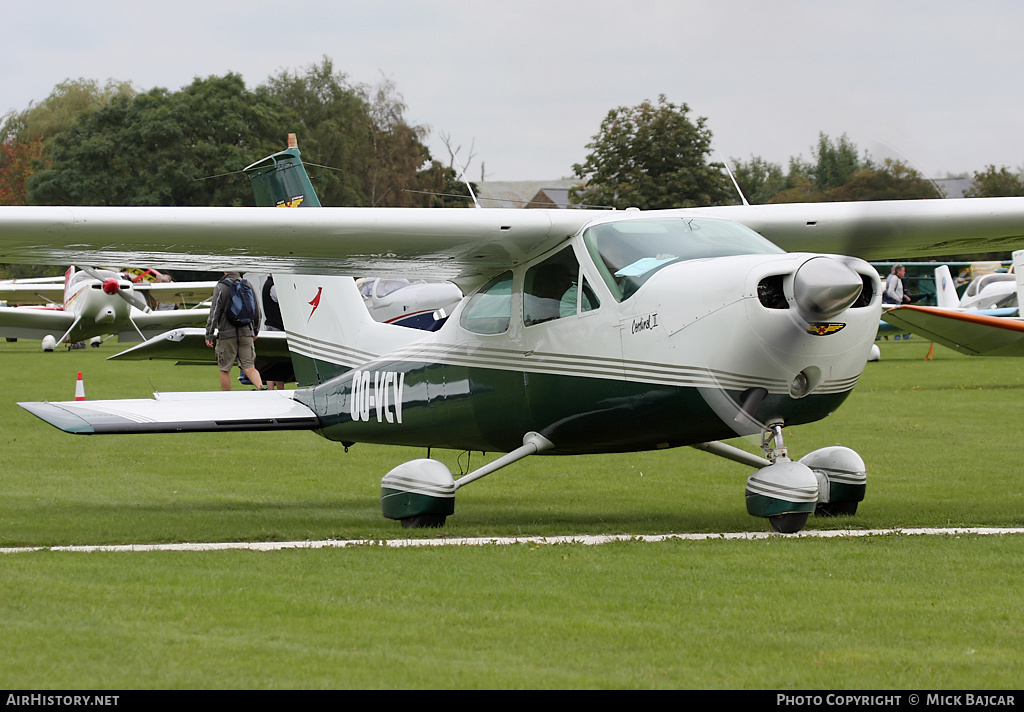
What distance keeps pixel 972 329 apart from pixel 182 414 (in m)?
11.8

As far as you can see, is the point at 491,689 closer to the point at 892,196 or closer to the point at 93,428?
the point at 892,196

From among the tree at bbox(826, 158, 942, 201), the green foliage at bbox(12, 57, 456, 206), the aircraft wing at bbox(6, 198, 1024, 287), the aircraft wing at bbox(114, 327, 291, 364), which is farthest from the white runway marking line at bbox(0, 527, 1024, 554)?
the green foliage at bbox(12, 57, 456, 206)

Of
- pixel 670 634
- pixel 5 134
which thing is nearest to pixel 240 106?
pixel 5 134

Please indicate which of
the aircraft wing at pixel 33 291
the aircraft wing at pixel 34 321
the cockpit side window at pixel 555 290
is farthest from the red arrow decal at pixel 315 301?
the aircraft wing at pixel 33 291

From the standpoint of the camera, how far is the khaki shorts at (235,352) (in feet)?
55.1

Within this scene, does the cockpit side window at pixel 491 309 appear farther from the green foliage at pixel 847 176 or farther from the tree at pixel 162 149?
the tree at pixel 162 149

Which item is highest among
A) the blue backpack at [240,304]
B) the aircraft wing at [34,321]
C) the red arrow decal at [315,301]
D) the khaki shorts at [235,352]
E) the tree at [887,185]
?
the tree at [887,185]

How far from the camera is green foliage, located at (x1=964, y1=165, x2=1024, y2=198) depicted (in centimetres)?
846

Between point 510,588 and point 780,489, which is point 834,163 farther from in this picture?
point 510,588

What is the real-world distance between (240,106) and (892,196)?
223 feet

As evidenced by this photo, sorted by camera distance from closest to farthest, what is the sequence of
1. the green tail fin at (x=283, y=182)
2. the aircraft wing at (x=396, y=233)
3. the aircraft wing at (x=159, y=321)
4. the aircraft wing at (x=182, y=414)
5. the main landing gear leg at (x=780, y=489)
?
1. the main landing gear leg at (x=780, y=489)
2. the aircraft wing at (x=396, y=233)
3. the aircraft wing at (x=182, y=414)
4. the green tail fin at (x=283, y=182)
5. the aircraft wing at (x=159, y=321)

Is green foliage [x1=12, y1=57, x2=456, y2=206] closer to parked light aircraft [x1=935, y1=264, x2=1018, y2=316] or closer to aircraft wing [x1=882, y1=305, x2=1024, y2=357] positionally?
parked light aircraft [x1=935, y1=264, x2=1018, y2=316]

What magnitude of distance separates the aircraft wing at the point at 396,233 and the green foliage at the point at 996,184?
132 millimetres

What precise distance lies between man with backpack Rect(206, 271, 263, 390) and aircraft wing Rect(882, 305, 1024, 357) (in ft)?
30.4
